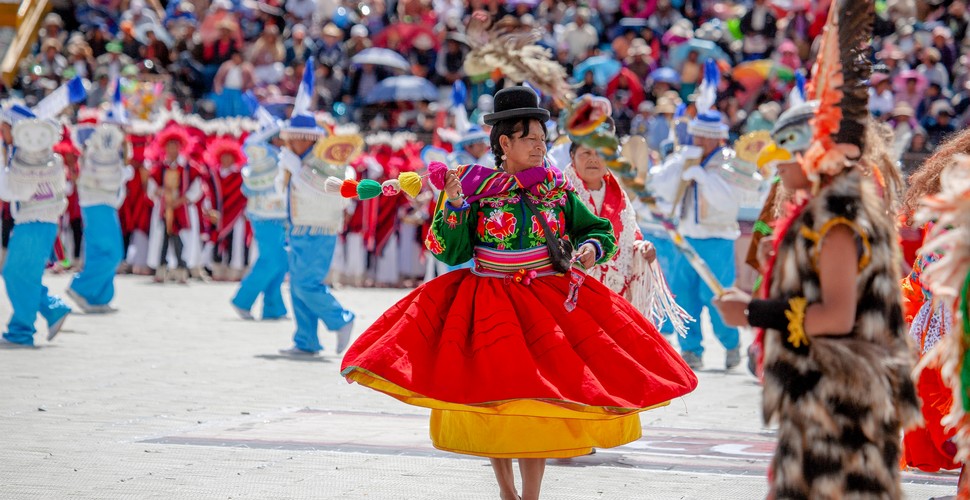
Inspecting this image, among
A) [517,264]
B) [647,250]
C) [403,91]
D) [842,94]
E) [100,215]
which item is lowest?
[100,215]

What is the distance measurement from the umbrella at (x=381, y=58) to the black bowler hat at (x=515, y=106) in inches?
659

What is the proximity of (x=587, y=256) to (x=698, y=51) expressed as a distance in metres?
15.0

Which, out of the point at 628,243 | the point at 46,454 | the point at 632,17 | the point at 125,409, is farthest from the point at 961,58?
the point at 46,454

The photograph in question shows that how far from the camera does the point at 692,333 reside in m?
11.2

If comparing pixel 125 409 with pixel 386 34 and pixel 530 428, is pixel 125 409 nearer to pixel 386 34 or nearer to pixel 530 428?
pixel 530 428

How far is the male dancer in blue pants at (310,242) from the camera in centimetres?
1139

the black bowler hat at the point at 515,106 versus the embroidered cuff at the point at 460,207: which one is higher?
the black bowler hat at the point at 515,106

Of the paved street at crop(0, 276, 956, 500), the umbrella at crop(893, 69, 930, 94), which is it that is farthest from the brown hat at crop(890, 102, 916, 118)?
the paved street at crop(0, 276, 956, 500)

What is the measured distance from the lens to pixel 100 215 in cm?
1455

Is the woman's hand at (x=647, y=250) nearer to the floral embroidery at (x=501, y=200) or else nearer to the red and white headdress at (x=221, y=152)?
the floral embroidery at (x=501, y=200)

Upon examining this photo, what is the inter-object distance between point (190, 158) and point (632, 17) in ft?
26.1

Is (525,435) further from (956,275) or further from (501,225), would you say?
(956,275)

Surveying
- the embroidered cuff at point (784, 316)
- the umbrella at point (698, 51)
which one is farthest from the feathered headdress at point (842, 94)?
the umbrella at point (698, 51)

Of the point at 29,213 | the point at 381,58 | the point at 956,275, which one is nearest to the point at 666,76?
the point at 381,58
